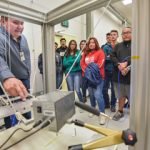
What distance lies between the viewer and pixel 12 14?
3.28ft

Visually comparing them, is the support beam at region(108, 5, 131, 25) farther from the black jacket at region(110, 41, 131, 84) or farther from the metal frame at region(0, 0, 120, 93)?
the metal frame at region(0, 0, 120, 93)

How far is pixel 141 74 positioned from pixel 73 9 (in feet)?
1.82

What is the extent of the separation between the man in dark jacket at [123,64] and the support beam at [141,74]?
4.01ft

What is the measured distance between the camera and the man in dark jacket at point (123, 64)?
1.90m

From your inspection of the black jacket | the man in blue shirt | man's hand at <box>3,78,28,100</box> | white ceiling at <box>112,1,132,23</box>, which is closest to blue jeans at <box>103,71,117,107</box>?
the black jacket

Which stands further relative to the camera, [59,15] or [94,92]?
[94,92]

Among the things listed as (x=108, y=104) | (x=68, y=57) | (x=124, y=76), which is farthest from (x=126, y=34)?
(x=108, y=104)

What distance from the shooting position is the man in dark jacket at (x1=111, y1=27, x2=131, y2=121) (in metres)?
1.90

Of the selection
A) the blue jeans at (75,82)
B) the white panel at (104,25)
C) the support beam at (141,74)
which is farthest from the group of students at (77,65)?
the white panel at (104,25)

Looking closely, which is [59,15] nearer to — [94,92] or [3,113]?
[3,113]

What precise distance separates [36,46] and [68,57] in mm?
615

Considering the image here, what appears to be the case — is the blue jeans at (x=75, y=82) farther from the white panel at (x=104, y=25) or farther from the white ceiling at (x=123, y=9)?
the white ceiling at (x=123, y=9)

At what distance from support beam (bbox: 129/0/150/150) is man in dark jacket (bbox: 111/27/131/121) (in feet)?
4.01

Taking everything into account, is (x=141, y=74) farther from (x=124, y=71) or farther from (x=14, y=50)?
(x=124, y=71)
